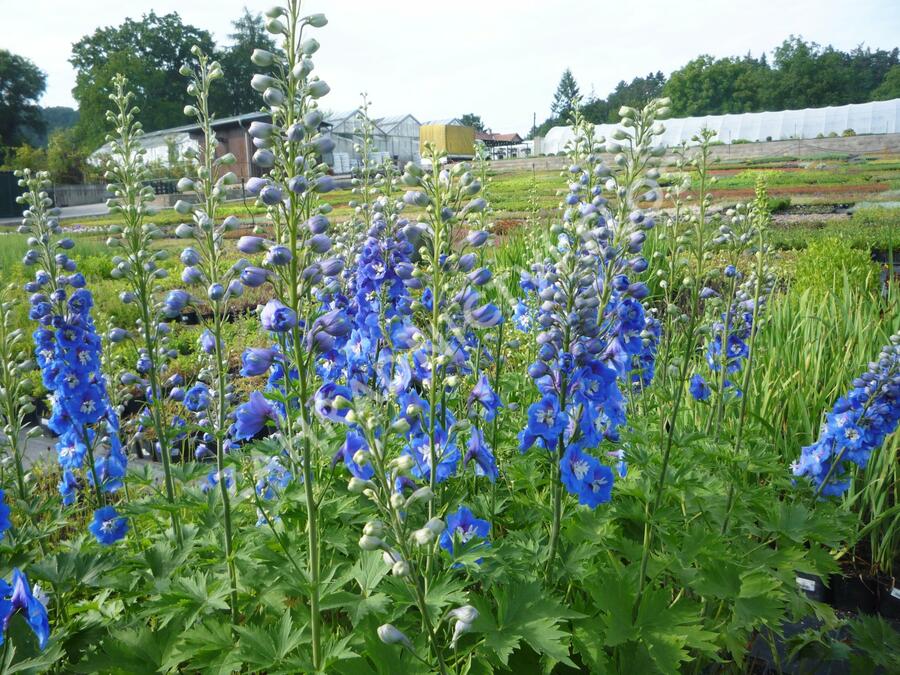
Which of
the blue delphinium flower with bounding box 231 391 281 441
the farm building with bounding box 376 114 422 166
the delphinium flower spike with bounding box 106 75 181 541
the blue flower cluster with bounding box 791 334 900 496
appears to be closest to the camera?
the blue delphinium flower with bounding box 231 391 281 441

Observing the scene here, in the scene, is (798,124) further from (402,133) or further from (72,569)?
(72,569)

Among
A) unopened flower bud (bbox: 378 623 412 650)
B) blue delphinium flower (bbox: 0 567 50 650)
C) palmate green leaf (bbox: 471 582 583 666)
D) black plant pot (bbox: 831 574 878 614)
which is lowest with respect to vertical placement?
black plant pot (bbox: 831 574 878 614)

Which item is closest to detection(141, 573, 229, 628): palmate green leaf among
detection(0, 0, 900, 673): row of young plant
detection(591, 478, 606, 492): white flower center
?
detection(0, 0, 900, 673): row of young plant

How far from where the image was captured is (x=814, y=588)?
3.18 m

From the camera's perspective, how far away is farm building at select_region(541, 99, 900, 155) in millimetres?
40625

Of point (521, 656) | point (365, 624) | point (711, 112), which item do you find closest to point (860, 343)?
point (521, 656)

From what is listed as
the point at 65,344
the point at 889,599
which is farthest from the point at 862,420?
the point at 65,344

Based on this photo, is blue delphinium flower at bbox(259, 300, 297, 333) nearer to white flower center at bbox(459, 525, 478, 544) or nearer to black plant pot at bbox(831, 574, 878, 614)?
white flower center at bbox(459, 525, 478, 544)

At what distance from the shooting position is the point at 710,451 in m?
2.80

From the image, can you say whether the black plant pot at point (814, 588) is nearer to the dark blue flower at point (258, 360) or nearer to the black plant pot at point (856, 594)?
the black plant pot at point (856, 594)

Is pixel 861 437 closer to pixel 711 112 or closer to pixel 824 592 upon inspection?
pixel 824 592

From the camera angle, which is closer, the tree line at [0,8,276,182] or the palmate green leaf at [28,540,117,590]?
the palmate green leaf at [28,540,117,590]

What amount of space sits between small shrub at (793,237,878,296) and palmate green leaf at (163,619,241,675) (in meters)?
5.93

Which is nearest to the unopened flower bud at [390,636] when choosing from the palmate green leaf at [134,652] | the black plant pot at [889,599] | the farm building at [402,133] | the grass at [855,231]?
the palmate green leaf at [134,652]
